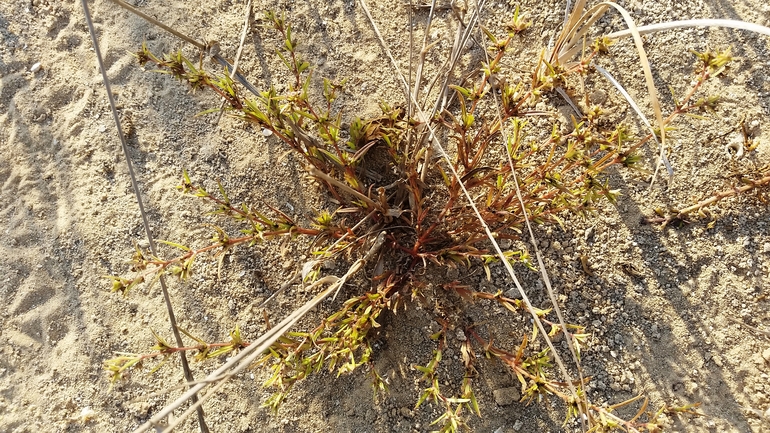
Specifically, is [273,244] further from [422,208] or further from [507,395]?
[507,395]

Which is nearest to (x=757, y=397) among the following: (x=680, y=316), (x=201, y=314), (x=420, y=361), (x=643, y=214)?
(x=680, y=316)

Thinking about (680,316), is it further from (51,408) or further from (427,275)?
(51,408)

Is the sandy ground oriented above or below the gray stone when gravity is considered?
above

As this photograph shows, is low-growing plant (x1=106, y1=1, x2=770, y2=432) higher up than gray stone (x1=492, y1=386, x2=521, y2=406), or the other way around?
low-growing plant (x1=106, y1=1, x2=770, y2=432)

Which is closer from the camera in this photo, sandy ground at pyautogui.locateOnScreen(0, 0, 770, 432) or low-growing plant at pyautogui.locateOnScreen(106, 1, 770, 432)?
low-growing plant at pyautogui.locateOnScreen(106, 1, 770, 432)

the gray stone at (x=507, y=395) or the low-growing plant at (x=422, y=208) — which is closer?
the low-growing plant at (x=422, y=208)

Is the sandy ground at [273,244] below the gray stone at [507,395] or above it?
above
